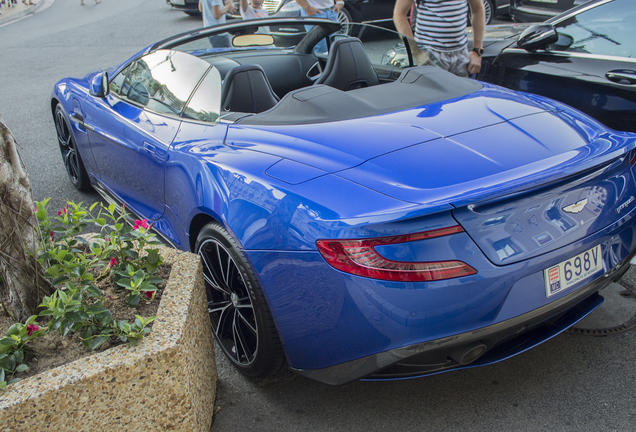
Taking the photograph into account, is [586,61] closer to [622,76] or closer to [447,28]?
[622,76]

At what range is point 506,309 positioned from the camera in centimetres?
178

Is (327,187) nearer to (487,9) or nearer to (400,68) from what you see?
(400,68)

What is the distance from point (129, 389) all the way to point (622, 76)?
3508mm

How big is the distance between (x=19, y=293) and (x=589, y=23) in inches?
157

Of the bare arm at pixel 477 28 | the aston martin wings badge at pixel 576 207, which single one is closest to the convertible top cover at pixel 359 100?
the aston martin wings badge at pixel 576 207

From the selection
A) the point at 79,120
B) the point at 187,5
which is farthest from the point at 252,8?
the point at 187,5

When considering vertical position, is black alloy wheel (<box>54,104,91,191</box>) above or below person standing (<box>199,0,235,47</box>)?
below

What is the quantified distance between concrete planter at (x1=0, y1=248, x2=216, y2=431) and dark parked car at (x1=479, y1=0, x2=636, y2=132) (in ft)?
10.2

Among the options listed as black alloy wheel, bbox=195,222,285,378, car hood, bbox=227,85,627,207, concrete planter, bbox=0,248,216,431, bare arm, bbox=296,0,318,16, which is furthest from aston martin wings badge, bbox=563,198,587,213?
bare arm, bbox=296,0,318,16

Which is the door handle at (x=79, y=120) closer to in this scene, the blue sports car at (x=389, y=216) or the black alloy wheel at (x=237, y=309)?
the blue sports car at (x=389, y=216)

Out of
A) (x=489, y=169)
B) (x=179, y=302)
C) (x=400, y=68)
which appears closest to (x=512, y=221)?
(x=489, y=169)

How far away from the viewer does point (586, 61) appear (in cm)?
384

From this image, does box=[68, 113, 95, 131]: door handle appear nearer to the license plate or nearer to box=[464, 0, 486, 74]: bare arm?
box=[464, 0, 486, 74]: bare arm

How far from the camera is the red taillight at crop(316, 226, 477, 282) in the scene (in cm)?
171
